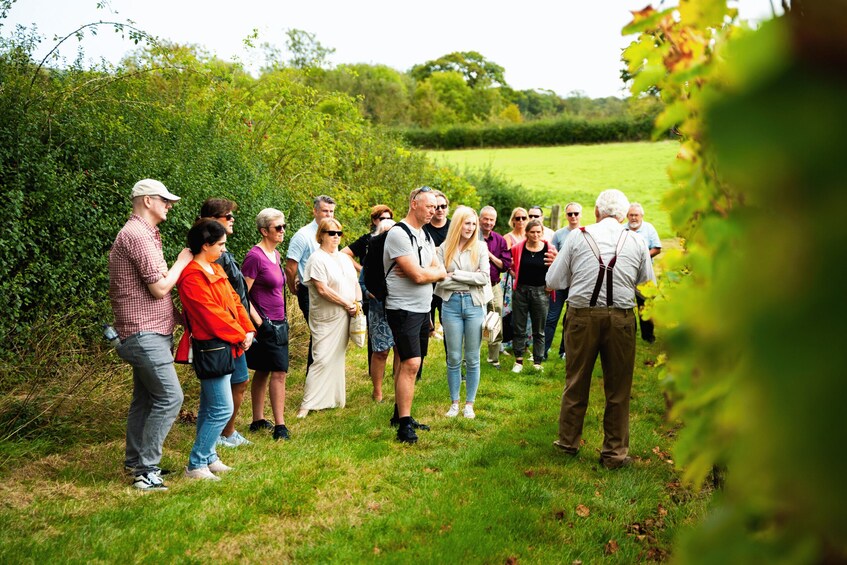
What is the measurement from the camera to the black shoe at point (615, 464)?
6383 mm

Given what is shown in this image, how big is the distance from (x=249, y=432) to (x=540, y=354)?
4.74 metres

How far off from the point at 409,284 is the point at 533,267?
11.9 feet

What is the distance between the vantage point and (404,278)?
690cm

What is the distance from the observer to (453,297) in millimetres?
7660

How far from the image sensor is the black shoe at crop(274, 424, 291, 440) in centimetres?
704

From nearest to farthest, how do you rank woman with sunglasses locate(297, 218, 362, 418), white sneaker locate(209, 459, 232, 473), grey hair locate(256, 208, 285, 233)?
1. white sneaker locate(209, 459, 232, 473)
2. grey hair locate(256, 208, 285, 233)
3. woman with sunglasses locate(297, 218, 362, 418)

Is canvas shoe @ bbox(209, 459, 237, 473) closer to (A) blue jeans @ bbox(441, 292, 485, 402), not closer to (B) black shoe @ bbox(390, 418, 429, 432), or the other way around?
(B) black shoe @ bbox(390, 418, 429, 432)

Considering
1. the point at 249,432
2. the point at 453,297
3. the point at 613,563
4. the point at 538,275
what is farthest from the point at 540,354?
the point at 613,563

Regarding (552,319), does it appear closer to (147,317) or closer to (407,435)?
(407,435)

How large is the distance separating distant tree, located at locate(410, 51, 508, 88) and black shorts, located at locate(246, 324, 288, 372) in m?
91.5

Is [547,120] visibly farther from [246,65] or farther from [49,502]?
[49,502]

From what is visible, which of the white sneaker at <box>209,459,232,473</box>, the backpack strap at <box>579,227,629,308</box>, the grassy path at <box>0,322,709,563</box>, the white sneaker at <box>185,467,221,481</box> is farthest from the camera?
the backpack strap at <box>579,227,629,308</box>

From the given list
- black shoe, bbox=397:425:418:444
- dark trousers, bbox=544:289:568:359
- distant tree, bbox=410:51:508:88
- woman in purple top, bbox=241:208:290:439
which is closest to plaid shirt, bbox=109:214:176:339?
woman in purple top, bbox=241:208:290:439

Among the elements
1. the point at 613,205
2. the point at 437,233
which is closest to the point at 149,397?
the point at 613,205
